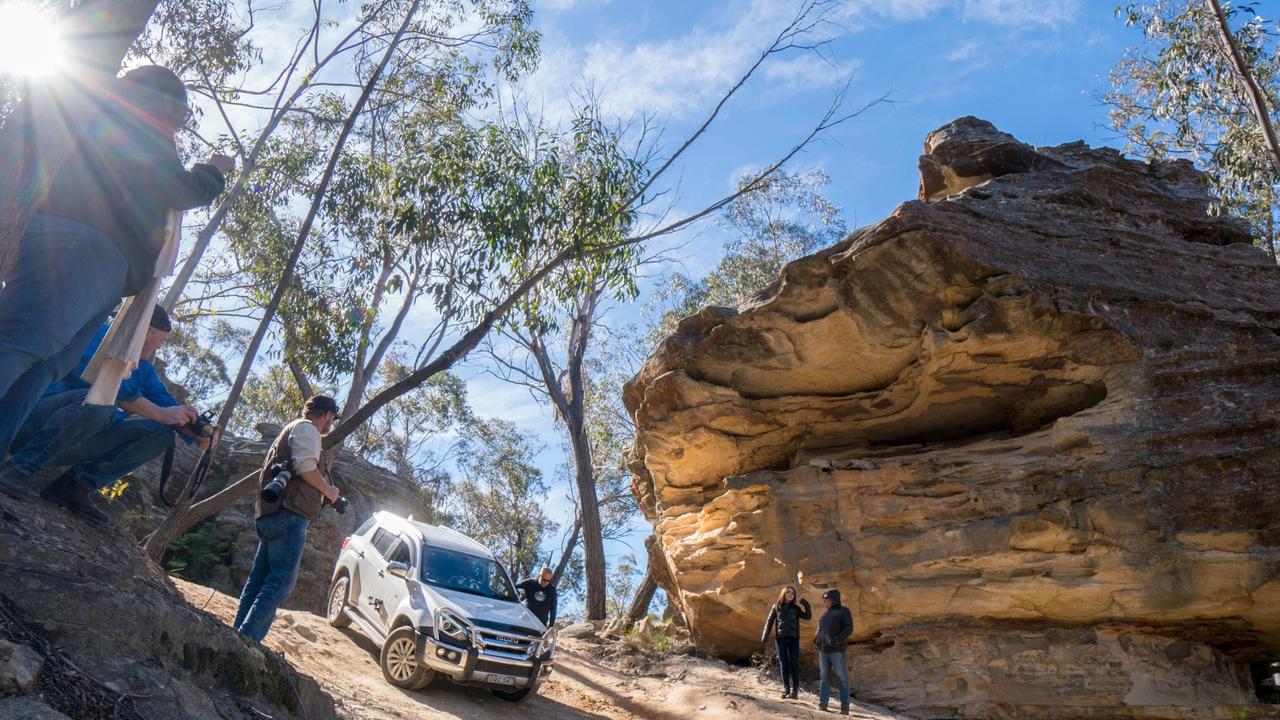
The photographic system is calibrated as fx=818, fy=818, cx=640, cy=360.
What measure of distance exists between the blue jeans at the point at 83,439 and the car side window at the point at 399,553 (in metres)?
5.49

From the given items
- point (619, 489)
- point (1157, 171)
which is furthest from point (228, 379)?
point (1157, 171)

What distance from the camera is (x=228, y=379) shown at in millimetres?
27484

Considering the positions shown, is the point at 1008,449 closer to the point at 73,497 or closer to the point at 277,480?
the point at 277,480

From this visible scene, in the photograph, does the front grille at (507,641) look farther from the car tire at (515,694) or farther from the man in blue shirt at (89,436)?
the man in blue shirt at (89,436)

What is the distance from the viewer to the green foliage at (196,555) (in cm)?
1451

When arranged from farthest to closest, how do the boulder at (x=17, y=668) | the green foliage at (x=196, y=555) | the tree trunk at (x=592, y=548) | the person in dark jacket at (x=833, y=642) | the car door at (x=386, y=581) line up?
1. the tree trunk at (x=592, y=548)
2. the green foliage at (x=196, y=555)
3. the person in dark jacket at (x=833, y=642)
4. the car door at (x=386, y=581)
5. the boulder at (x=17, y=668)

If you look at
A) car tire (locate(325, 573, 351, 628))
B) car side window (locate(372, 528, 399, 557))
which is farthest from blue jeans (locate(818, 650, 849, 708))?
car tire (locate(325, 573, 351, 628))

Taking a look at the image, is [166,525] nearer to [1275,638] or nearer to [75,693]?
[75,693]

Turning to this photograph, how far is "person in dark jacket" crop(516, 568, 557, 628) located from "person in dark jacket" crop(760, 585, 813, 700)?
3.49 meters

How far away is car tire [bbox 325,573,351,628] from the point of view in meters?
9.71

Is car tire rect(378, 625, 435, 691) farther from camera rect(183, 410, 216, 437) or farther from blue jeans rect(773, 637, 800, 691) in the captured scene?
camera rect(183, 410, 216, 437)

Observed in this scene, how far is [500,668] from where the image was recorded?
26.8 feet

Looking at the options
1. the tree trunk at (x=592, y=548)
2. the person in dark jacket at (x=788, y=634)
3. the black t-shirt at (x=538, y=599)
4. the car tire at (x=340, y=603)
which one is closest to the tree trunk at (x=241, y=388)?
the car tire at (x=340, y=603)

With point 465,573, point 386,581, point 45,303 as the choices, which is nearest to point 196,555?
point 386,581
